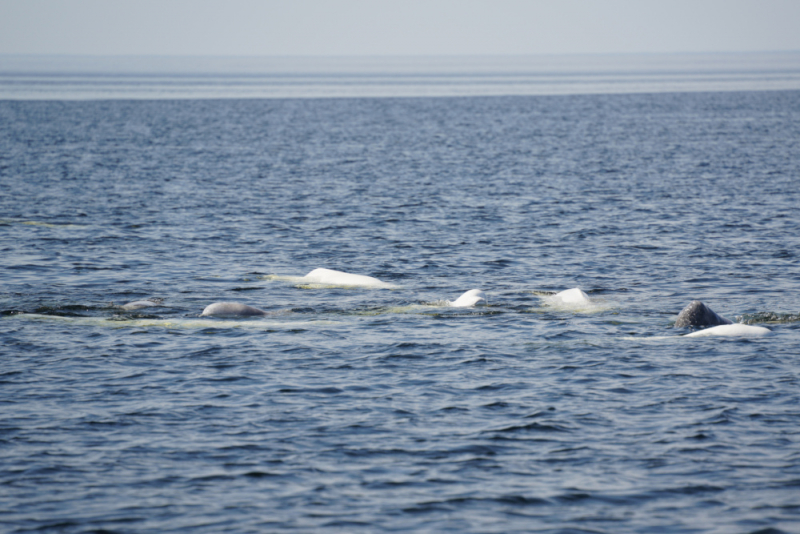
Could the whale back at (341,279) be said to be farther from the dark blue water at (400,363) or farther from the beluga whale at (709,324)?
the beluga whale at (709,324)

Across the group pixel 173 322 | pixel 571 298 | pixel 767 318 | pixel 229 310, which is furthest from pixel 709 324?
pixel 173 322

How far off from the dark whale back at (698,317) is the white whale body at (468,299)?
6.03m

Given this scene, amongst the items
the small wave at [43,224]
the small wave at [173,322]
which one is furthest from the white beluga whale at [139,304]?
the small wave at [43,224]

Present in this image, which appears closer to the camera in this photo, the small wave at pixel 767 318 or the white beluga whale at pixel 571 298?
the small wave at pixel 767 318

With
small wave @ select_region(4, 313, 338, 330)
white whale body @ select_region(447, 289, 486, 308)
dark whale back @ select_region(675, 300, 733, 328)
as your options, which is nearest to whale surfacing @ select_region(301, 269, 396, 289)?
white whale body @ select_region(447, 289, 486, 308)

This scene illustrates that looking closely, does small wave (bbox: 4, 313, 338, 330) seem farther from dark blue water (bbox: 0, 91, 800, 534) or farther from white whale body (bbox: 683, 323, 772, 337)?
white whale body (bbox: 683, 323, 772, 337)

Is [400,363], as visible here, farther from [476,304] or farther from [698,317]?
[698,317]

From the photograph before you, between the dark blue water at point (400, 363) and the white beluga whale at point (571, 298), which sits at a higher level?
the white beluga whale at point (571, 298)

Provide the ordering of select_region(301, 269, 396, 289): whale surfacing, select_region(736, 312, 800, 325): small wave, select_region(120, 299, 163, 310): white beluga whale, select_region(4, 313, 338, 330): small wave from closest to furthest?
select_region(736, 312, 800, 325): small wave → select_region(4, 313, 338, 330): small wave → select_region(120, 299, 163, 310): white beluga whale → select_region(301, 269, 396, 289): whale surfacing

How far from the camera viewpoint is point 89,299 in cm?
3036

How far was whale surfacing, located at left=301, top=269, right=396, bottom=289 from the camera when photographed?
32.6 meters

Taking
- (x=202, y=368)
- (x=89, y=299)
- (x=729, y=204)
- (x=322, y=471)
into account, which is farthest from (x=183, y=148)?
(x=322, y=471)

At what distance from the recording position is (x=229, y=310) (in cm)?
2862

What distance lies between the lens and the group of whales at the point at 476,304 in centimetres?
2602
